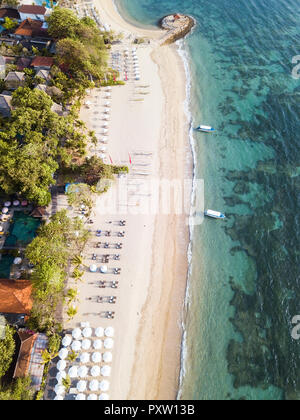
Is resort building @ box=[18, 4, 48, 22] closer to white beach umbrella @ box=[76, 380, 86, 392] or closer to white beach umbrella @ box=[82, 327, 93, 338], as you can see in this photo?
white beach umbrella @ box=[82, 327, 93, 338]

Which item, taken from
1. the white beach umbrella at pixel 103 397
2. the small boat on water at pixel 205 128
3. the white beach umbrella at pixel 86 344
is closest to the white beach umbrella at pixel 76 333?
the white beach umbrella at pixel 86 344

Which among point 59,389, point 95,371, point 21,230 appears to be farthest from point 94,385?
point 21,230

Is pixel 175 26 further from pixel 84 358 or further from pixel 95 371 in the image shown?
pixel 95 371

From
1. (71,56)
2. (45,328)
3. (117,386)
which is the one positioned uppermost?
(71,56)
